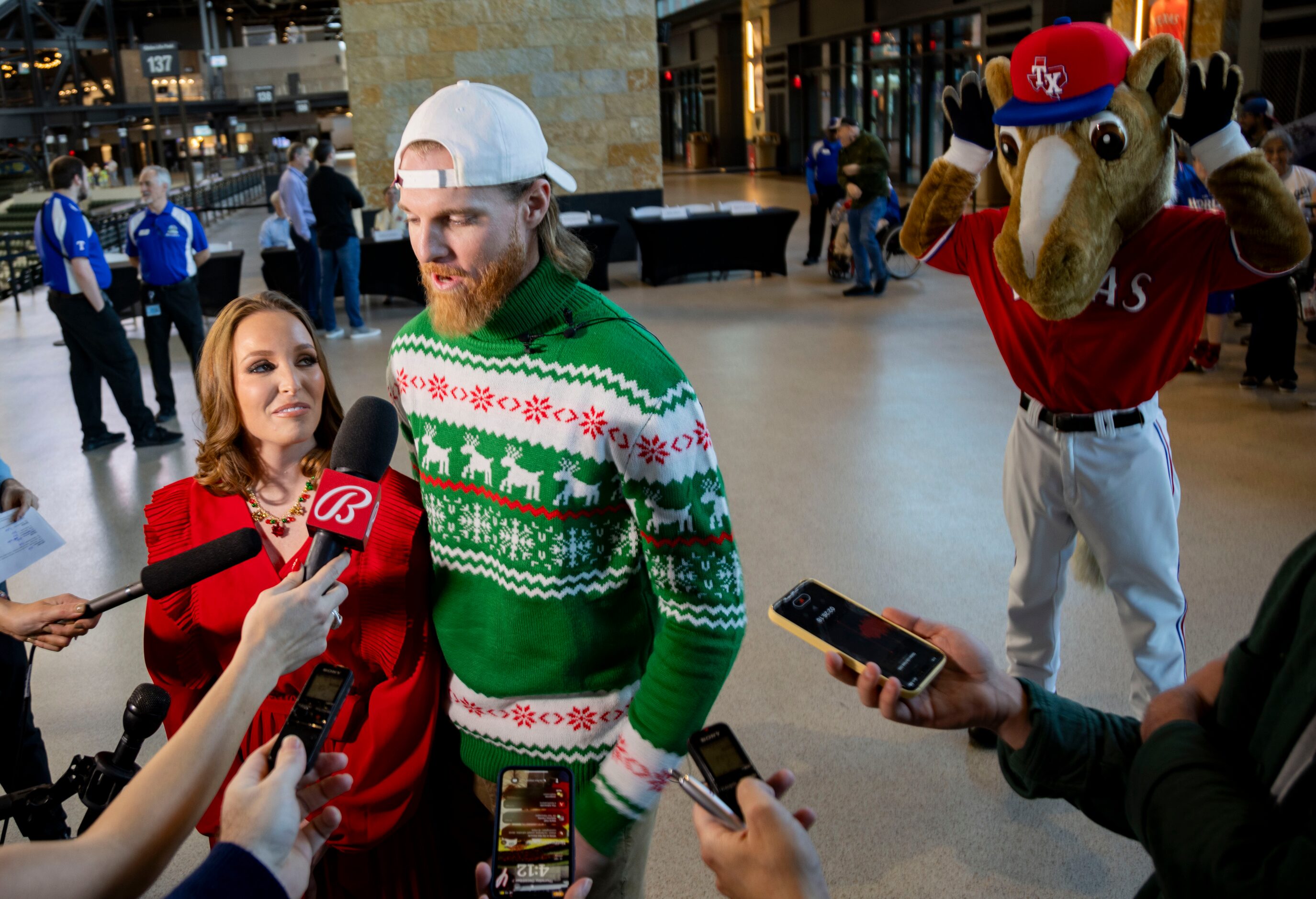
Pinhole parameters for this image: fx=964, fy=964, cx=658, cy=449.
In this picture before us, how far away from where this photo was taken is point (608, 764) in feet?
4.71

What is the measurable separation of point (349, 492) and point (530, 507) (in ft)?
0.87

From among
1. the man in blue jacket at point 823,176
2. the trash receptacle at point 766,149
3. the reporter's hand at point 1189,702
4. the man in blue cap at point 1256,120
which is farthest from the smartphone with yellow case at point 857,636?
the trash receptacle at point 766,149

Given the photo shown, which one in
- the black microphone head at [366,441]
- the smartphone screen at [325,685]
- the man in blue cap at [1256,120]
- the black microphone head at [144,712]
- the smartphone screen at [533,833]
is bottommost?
the smartphone screen at [533,833]

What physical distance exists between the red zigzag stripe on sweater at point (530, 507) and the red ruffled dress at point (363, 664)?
178 millimetres

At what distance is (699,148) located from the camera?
2741 centimetres

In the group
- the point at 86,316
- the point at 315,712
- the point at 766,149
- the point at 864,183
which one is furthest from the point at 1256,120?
the point at 766,149

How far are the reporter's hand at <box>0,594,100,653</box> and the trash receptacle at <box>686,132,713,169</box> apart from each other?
27110 millimetres

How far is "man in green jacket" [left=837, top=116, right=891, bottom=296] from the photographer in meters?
8.99

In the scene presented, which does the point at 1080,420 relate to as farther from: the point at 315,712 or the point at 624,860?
the point at 315,712

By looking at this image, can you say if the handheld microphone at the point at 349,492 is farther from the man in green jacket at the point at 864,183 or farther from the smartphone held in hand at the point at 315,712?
the man in green jacket at the point at 864,183

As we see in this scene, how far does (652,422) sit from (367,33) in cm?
1089

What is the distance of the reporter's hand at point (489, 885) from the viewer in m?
1.09

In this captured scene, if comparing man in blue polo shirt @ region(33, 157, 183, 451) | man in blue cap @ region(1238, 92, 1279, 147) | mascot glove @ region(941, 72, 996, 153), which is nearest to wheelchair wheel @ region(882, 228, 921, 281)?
man in blue cap @ region(1238, 92, 1279, 147)

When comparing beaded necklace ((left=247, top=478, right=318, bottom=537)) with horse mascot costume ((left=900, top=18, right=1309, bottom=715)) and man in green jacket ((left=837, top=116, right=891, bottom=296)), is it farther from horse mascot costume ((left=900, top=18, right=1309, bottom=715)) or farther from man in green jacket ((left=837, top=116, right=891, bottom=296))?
man in green jacket ((left=837, top=116, right=891, bottom=296))
